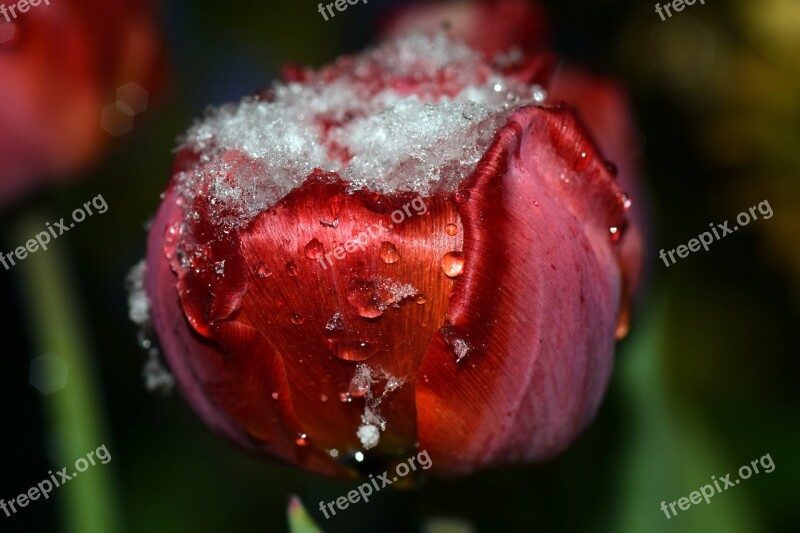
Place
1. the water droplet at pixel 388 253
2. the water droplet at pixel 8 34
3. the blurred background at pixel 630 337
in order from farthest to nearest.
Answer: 1. the blurred background at pixel 630 337
2. the water droplet at pixel 8 34
3. the water droplet at pixel 388 253

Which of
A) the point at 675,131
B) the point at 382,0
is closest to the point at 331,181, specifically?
the point at 382,0

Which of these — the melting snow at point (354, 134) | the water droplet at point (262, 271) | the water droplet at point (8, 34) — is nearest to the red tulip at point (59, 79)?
the water droplet at point (8, 34)

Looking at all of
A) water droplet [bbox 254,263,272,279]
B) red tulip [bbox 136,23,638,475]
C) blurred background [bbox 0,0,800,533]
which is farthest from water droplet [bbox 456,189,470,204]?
blurred background [bbox 0,0,800,533]

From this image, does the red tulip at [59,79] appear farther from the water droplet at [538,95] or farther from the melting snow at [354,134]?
the water droplet at [538,95]

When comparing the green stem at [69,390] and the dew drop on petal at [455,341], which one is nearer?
the dew drop on petal at [455,341]

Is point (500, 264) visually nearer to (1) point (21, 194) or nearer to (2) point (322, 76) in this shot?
(2) point (322, 76)

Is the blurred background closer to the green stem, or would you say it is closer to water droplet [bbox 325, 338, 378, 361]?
the green stem
